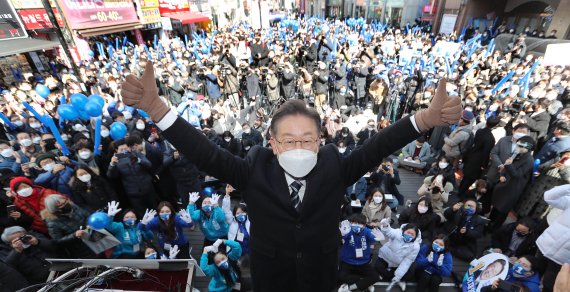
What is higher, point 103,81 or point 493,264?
point 103,81

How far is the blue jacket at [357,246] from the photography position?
12.4 ft

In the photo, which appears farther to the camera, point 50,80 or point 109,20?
point 109,20

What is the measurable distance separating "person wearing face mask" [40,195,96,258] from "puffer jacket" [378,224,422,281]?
4.10 metres

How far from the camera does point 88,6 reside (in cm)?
1362

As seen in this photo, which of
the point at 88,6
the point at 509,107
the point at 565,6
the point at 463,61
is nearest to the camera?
the point at 509,107

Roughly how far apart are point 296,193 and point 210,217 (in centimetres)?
321

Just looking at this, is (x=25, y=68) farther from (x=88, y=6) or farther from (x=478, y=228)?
(x=478, y=228)

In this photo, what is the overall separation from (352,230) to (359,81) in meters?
6.87

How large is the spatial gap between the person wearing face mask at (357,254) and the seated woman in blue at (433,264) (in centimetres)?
60

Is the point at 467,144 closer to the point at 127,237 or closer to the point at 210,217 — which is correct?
the point at 210,217

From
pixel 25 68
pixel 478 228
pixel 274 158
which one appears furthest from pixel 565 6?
pixel 25 68

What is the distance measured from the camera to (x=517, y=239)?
12.4 ft

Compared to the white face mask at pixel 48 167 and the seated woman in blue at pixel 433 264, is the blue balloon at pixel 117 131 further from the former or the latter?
the seated woman in blue at pixel 433 264

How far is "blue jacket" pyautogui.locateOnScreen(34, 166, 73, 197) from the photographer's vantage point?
393 centimetres
